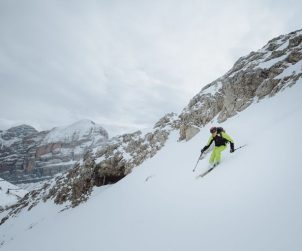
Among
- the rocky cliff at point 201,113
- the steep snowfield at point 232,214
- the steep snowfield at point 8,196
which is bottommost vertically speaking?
the steep snowfield at point 232,214

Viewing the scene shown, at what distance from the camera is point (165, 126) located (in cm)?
3550

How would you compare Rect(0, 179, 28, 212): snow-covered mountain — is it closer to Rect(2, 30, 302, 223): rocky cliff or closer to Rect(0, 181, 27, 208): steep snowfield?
Rect(0, 181, 27, 208): steep snowfield

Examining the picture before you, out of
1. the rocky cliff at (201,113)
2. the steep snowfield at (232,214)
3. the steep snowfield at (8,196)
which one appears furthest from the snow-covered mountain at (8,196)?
the steep snowfield at (232,214)

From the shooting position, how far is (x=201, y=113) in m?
29.1

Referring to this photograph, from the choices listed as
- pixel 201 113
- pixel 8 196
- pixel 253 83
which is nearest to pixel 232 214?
pixel 253 83

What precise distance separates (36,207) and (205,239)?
42.8 metres

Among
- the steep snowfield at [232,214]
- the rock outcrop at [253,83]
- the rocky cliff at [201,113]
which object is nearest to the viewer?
the steep snowfield at [232,214]

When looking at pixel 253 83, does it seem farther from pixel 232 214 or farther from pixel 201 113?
pixel 232 214

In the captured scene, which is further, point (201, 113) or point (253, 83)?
point (201, 113)

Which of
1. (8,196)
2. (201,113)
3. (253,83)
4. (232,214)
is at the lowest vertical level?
(232,214)

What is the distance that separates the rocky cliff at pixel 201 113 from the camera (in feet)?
74.0

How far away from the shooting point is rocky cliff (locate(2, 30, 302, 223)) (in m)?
22.5

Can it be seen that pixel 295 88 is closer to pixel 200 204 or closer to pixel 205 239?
pixel 200 204

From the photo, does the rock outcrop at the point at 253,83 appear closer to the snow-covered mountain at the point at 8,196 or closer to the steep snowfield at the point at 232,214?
the steep snowfield at the point at 232,214
